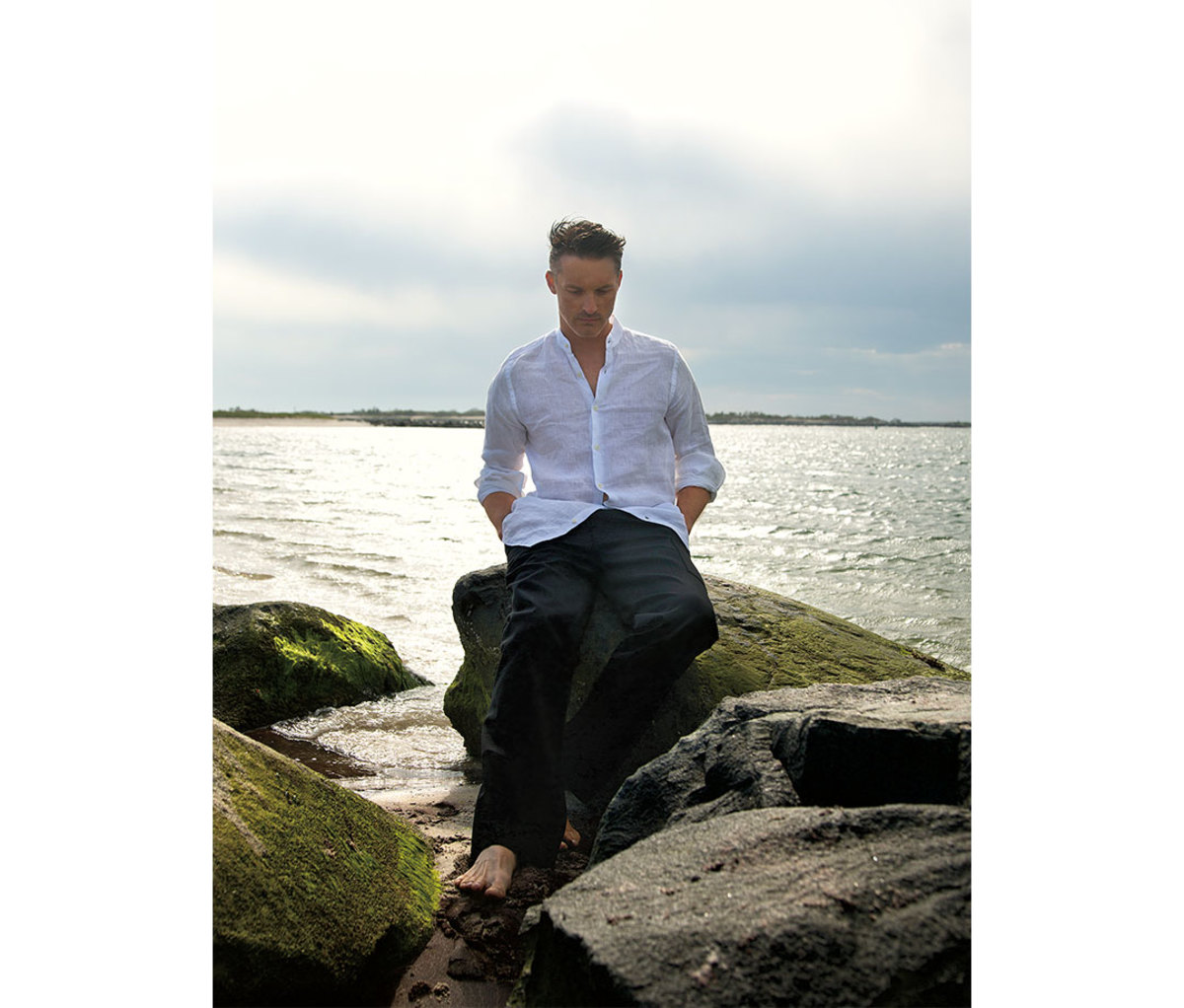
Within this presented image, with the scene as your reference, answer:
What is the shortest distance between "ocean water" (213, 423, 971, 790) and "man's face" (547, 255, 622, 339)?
200 cm

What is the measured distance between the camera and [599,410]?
3.52m

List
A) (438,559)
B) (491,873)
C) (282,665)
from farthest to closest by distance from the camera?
1. (438,559)
2. (282,665)
3. (491,873)

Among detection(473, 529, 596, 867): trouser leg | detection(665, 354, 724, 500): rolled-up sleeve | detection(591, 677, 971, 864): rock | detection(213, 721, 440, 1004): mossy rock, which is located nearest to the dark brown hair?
detection(665, 354, 724, 500): rolled-up sleeve

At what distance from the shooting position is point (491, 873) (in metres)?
2.86

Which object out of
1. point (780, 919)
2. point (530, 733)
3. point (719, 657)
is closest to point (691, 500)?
point (719, 657)

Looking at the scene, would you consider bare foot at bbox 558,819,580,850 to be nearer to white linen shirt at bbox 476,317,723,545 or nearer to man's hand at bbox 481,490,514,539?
white linen shirt at bbox 476,317,723,545

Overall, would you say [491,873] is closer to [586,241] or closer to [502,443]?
[502,443]

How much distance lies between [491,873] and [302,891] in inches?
24.3

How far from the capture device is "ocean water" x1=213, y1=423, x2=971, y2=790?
17.0 ft

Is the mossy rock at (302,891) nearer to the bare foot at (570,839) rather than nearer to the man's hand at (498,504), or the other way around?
the bare foot at (570,839)
